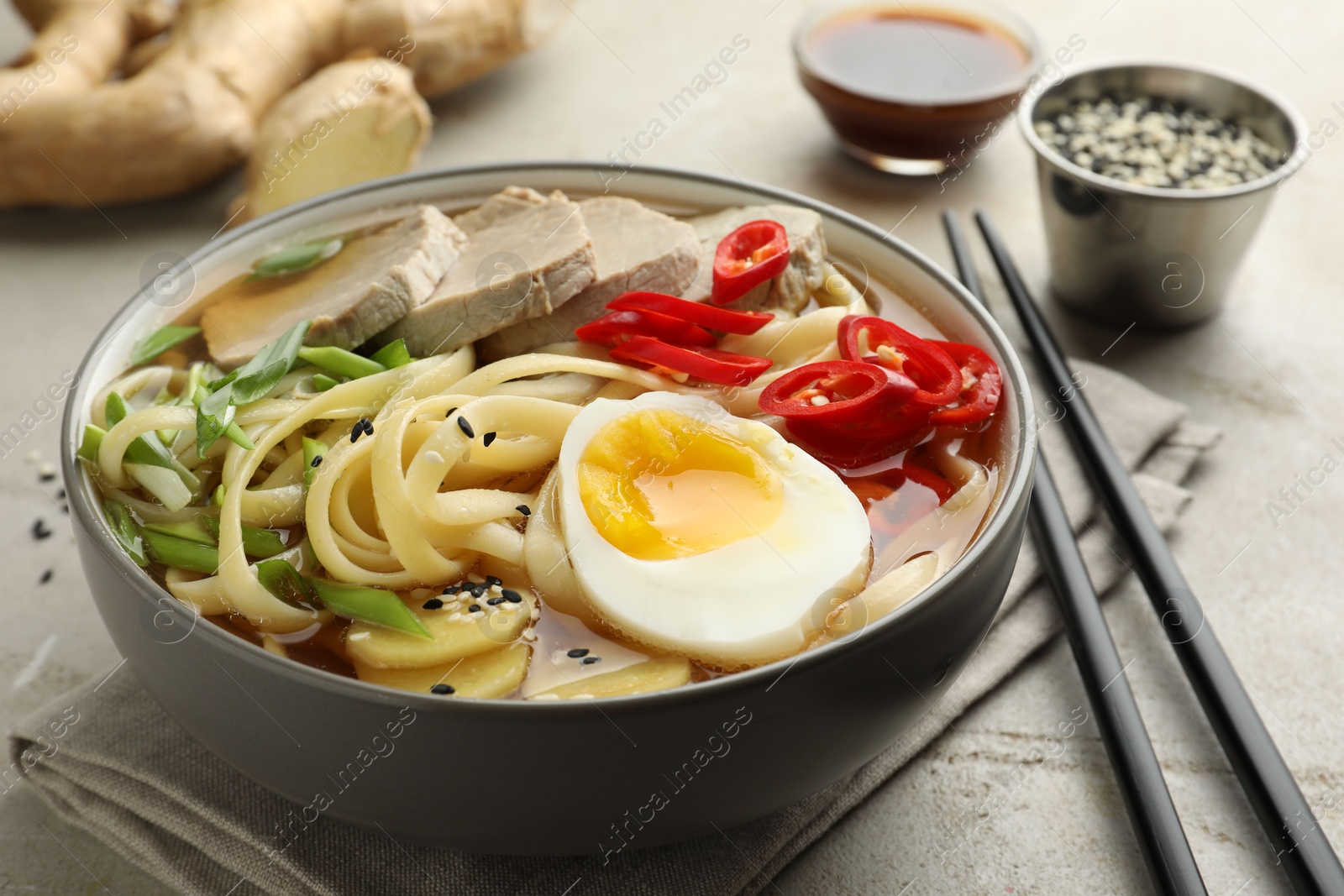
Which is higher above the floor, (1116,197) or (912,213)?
(1116,197)

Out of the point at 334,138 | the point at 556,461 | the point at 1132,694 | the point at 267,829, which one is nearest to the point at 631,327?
the point at 556,461

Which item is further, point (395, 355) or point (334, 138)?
point (334, 138)

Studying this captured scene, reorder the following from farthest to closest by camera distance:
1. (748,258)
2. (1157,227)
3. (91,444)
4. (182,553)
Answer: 1. (1157,227)
2. (748,258)
3. (91,444)
4. (182,553)

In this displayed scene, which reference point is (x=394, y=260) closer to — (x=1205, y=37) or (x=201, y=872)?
(x=201, y=872)

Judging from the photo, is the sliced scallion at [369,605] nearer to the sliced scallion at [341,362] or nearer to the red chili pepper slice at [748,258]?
the sliced scallion at [341,362]

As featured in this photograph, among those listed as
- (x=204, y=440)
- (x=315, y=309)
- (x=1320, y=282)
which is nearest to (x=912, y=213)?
(x=1320, y=282)

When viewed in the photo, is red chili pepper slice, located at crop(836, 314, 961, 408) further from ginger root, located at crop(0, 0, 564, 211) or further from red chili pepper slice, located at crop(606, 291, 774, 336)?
ginger root, located at crop(0, 0, 564, 211)

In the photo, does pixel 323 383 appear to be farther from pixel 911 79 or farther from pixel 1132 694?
pixel 911 79
